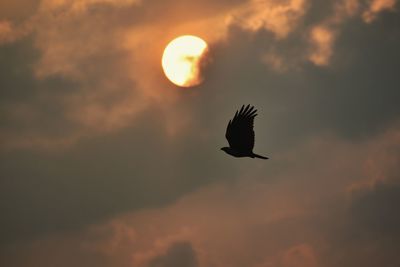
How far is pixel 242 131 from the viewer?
92.3m

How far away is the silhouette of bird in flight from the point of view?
91.9 metres

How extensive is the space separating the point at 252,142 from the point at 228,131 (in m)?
1.92

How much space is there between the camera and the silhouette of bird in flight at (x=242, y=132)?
302 feet

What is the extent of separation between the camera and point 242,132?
92.4 m

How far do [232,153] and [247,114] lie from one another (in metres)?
3.72

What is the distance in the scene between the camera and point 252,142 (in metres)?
92.9

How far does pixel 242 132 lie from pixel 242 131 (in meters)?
0.09

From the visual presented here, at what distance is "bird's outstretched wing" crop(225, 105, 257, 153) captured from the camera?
Result: 9194cm

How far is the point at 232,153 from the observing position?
9419 cm

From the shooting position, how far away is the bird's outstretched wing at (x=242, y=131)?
91.9m

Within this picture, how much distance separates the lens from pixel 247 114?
3620 inches

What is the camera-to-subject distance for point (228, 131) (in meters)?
92.6

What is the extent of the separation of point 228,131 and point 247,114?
6.22ft
